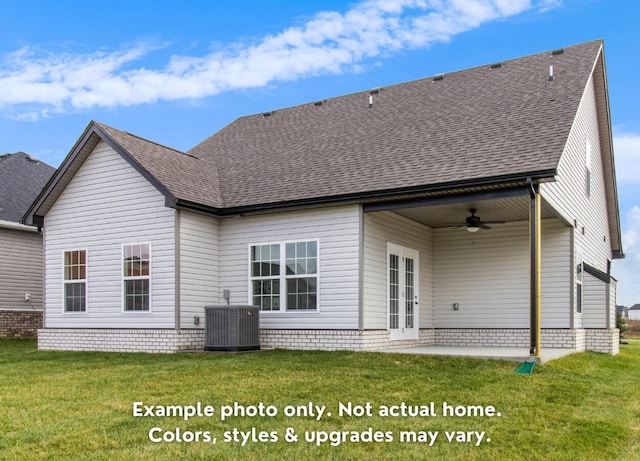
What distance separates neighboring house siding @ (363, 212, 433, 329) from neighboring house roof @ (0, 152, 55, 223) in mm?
12377

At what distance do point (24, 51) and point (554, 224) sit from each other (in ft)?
52.8

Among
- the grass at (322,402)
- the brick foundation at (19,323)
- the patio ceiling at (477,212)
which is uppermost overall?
the patio ceiling at (477,212)

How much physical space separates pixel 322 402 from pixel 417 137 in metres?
8.03

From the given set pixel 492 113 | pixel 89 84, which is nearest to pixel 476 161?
pixel 492 113

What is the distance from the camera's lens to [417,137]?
1391cm

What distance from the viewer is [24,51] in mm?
20109

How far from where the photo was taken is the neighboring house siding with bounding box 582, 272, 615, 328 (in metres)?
14.9

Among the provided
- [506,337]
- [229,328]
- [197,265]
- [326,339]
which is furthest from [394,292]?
[197,265]

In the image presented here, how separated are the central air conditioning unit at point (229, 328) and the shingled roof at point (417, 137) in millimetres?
2324

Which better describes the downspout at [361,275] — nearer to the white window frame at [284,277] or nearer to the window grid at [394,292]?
the white window frame at [284,277]

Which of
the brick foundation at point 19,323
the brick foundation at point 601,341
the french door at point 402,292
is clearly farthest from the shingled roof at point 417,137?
the brick foundation at point 19,323

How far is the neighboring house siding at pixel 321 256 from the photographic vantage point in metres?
12.5

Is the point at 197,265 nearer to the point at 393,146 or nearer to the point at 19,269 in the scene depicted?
the point at 393,146

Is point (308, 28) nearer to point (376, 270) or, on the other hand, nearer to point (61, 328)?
point (376, 270)
